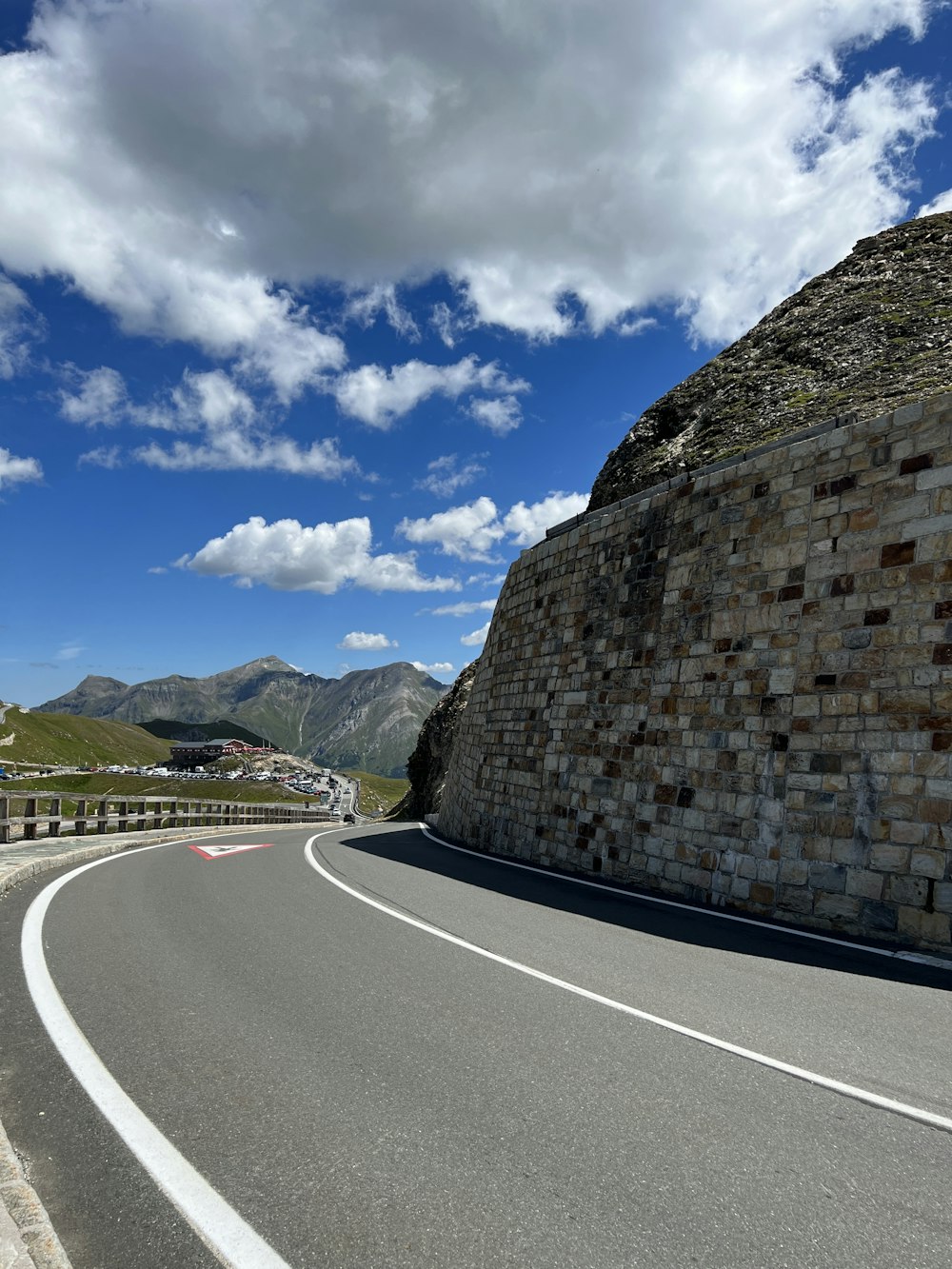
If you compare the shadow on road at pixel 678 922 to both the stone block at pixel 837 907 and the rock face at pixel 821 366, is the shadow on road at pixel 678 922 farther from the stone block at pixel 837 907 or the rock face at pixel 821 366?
the rock face at pixel 821 366

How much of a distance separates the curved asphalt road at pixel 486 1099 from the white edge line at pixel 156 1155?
0.05 metres

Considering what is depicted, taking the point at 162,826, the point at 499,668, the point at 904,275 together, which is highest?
the point at 904,275

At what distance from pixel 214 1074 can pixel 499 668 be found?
1450cm

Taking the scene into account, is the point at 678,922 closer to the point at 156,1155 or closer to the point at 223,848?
the point at 156,1155

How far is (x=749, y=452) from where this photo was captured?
11.3 m

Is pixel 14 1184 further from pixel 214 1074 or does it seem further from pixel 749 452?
pixel 749 452

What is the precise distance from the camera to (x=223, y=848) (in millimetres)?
15586

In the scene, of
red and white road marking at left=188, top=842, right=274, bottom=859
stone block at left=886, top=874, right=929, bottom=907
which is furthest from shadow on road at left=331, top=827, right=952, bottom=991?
red and white road marking at left=188, top=842, right=274, bottom=859

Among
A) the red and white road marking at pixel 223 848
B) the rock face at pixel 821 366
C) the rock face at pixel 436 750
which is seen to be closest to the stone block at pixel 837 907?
the rock face at pixel 821 366

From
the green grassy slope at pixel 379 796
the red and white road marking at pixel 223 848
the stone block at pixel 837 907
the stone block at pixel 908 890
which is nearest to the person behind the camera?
the stone block at pixel 908 890

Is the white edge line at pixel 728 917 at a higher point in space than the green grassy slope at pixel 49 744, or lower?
higher

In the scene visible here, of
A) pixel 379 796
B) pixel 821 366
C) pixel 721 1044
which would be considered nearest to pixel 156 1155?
pixel 721 1044

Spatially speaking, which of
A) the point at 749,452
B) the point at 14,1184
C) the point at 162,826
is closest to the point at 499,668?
the point at 749,452

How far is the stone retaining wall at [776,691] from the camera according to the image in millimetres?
8000
